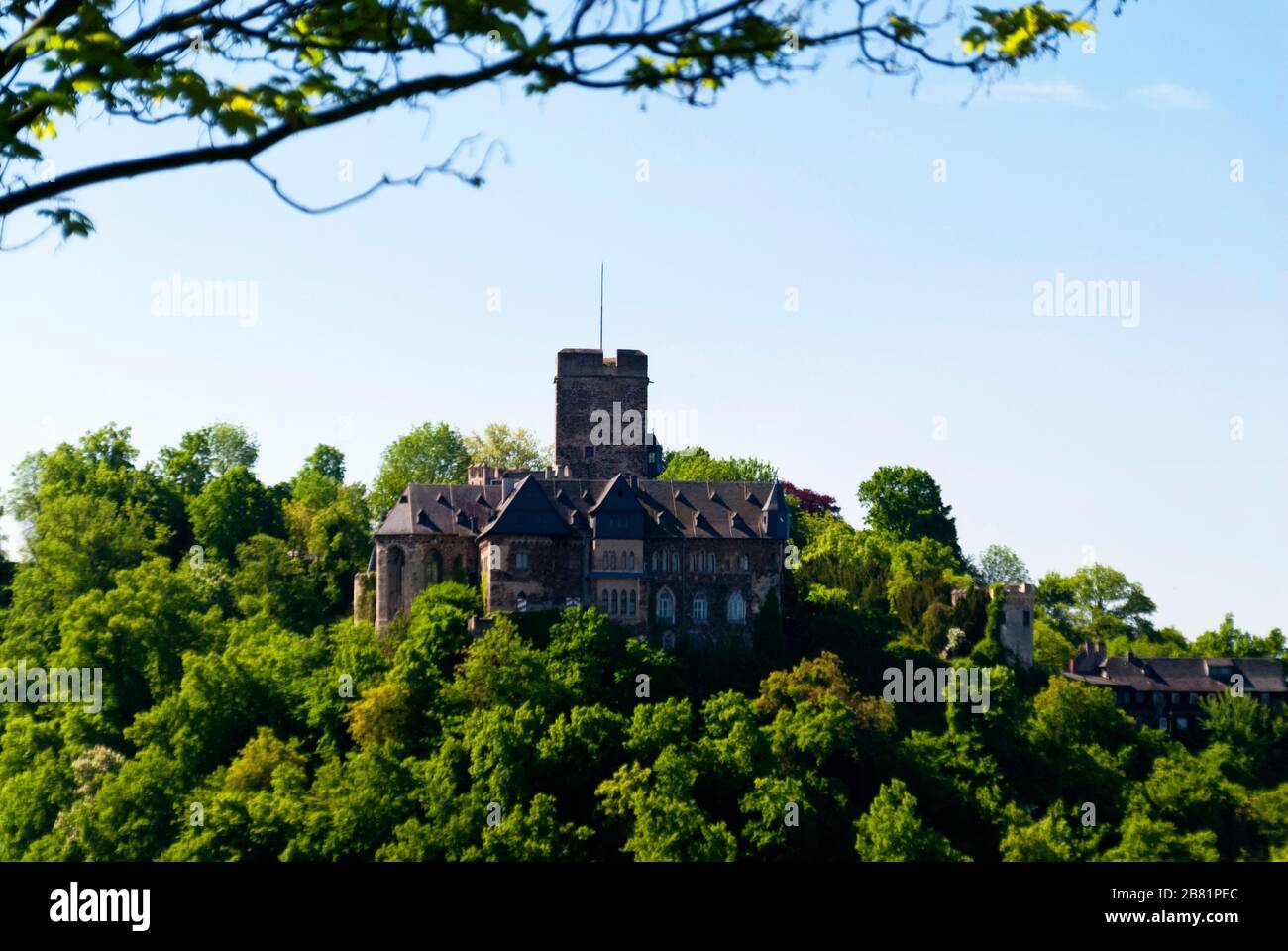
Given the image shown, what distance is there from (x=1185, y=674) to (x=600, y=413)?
37725mm

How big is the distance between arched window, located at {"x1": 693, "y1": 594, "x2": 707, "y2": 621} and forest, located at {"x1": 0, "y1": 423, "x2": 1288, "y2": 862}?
54.1 inches

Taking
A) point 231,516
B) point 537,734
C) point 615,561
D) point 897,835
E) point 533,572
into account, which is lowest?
point 897,835

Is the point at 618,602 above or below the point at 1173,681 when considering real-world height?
above

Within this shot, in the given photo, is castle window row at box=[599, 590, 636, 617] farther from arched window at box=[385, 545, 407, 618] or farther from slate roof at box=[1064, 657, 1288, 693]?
slate roof at box=[1064, 657, 1288, 693]

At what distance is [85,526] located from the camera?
92438mm

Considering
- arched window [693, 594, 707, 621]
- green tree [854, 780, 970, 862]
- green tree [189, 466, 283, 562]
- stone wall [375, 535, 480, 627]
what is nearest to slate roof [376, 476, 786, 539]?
stone wall [375, 535, 480, 627]

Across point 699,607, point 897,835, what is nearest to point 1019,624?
point 699,607

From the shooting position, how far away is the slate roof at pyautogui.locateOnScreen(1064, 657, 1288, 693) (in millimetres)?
96688

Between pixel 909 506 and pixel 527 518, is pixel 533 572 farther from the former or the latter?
pixel 909 506

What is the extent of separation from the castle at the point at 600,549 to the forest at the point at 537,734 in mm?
1146

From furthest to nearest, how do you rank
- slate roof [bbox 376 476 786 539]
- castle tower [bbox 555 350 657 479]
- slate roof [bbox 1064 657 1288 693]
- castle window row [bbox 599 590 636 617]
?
1. slate roof [bbox 1064 657 1288 693]
2. castle tower [bbox 555 350 657 479]
3. slate roof [bbox 376 476 786 539]
4. castle window row [bbox 599 590 636 617]

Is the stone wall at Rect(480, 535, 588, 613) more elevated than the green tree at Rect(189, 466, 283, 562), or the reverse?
the green tree at Rect(189, 466, 283, 562)

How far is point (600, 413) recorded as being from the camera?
8144cm
